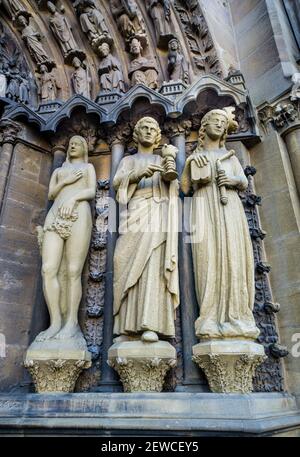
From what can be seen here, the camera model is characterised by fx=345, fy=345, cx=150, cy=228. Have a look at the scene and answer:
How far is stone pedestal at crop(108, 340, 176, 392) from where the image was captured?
2887 millimetres

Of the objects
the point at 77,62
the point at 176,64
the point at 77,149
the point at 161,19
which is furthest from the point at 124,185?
the point at 161,19

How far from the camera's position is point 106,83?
15.6 ft

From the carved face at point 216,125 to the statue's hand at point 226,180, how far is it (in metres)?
0.55

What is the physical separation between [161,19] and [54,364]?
4.66 m

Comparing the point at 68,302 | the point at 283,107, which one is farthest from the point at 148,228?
the point at 283,107

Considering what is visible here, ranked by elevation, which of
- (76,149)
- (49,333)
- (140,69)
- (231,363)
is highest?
(140,69)

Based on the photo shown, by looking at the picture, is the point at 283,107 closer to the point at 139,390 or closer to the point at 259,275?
the point at 259,275

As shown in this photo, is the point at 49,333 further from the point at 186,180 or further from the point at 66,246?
the point at 186,180

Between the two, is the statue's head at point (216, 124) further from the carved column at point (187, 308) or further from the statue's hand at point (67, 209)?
the statue's hand at point (67, 209)

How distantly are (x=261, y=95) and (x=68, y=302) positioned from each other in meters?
3.69

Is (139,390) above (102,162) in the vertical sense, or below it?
below

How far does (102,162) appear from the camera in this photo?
4531mm

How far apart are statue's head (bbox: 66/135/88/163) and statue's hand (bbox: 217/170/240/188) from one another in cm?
170

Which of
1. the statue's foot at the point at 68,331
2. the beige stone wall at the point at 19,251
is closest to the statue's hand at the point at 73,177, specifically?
the beige stone wall at the point at 19,251
